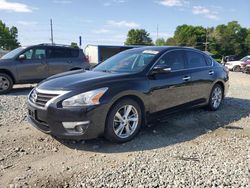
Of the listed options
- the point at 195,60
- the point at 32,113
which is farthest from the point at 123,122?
the point at 195,60

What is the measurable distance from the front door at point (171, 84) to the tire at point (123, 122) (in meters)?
0.42

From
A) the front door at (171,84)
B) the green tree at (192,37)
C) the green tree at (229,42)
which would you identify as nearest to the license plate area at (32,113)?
the front door at (171,84)

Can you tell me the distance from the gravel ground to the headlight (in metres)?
0.74

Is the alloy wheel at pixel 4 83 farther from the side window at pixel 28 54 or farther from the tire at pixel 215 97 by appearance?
the tire at pixel 215 97

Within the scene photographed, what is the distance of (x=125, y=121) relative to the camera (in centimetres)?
471

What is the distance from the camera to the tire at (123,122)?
448cm

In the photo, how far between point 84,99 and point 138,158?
117 centimetres

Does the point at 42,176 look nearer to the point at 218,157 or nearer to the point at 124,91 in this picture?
the point at 124,91

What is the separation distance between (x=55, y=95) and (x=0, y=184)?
57.5 inches

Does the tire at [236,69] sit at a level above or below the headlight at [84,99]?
below

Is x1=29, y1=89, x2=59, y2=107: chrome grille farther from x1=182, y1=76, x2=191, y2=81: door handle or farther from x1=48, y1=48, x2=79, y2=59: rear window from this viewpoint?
x1=48, y1=48, x2=79, y2=59: rear window

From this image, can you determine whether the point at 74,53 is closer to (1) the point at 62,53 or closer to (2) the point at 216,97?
(1) the point at 62,53

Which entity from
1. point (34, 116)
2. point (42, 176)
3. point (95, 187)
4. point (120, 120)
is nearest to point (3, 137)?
point (34, 116)

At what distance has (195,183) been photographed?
3436 millimetres
